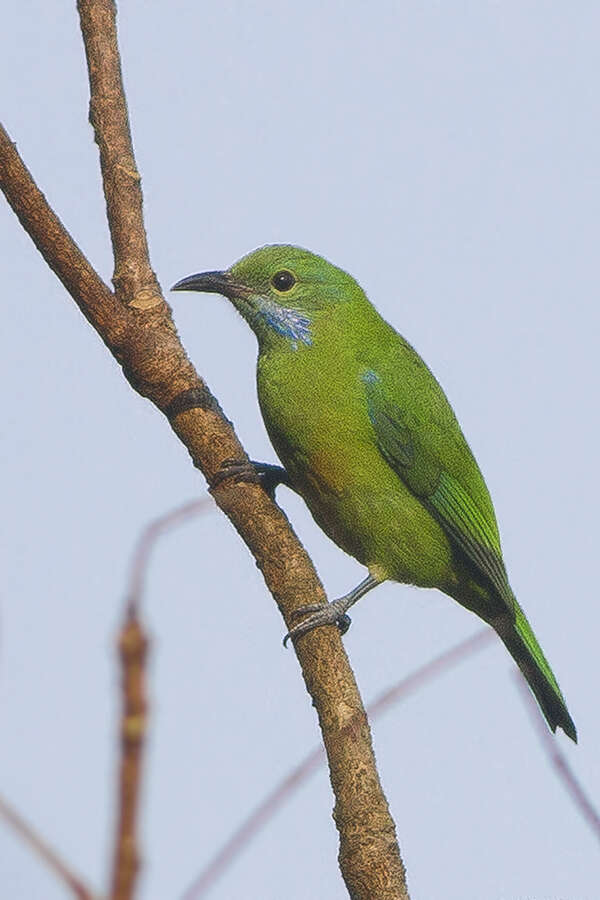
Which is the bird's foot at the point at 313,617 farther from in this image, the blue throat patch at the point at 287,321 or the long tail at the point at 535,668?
the long tail at the point at 535,668

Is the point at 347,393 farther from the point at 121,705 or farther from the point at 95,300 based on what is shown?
the point at 121,705

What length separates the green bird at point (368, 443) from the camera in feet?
16.7

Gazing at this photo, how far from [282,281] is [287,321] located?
0.25 m

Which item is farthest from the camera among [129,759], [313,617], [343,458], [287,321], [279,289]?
[279,289]

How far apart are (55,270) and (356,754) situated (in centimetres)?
178

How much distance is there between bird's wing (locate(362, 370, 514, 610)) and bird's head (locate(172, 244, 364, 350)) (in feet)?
1.59

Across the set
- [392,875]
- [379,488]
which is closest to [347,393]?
[379,488]

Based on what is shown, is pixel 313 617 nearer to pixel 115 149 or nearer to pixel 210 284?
pixel 115 149

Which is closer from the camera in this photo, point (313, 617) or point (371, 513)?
point (313, 617)

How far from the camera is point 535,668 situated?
5.70 m

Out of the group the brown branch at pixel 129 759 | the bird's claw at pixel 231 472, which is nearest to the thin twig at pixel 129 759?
the brown branch at pixel 129 759

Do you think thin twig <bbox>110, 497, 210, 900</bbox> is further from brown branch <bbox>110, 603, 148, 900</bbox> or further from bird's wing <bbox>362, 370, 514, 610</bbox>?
bird's wing <bbox>362, 370, 514, 610</bbox>

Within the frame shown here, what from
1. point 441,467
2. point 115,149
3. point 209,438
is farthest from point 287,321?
point 209,438

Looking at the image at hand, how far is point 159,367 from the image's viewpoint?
12.9 ft
